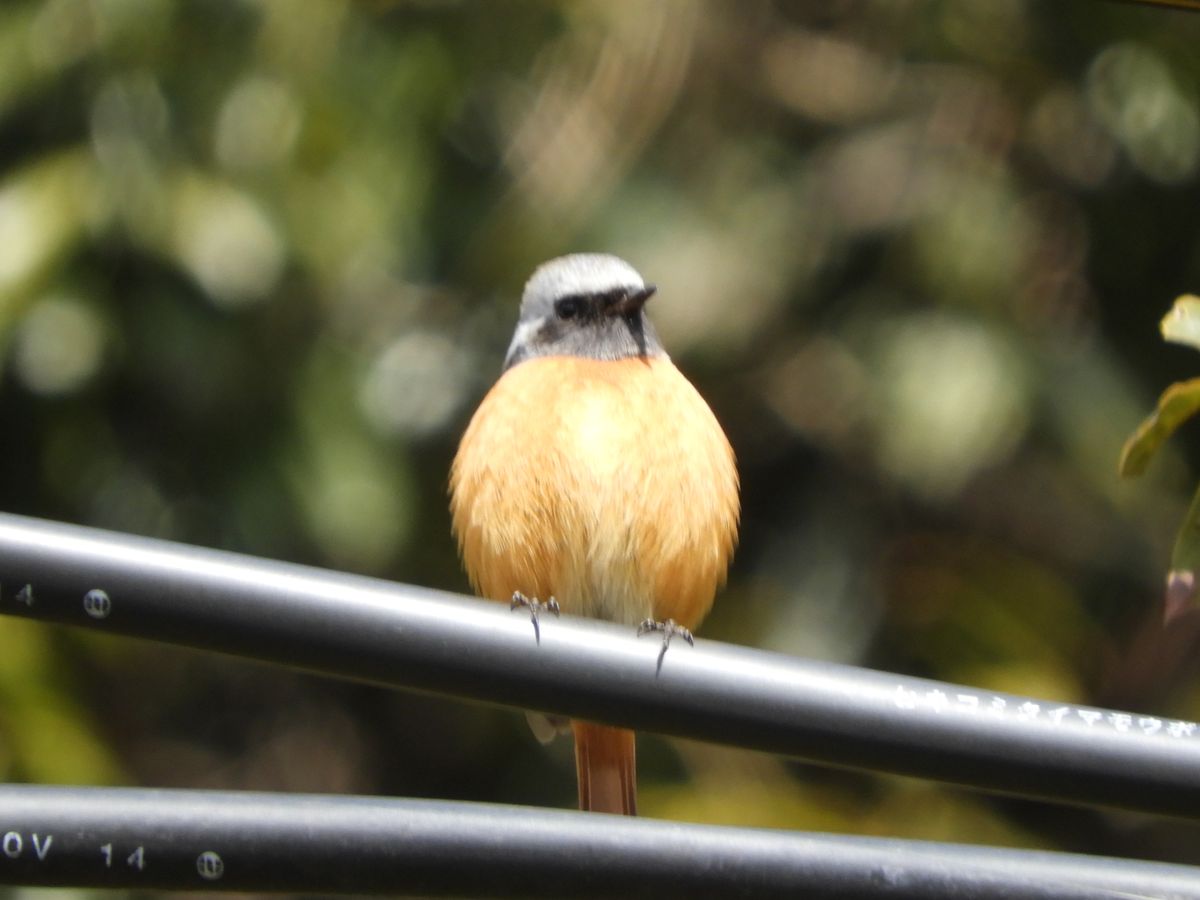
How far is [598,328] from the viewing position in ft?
15.1

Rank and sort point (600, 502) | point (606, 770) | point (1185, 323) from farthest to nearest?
1. point (606, 770)
2. point (600, 502)
3. point (1185, 323)

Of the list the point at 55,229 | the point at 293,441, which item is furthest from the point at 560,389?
the point at 55,229

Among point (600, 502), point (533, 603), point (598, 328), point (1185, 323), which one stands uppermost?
point (1185, 323)

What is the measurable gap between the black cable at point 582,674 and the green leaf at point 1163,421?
0.53 metres

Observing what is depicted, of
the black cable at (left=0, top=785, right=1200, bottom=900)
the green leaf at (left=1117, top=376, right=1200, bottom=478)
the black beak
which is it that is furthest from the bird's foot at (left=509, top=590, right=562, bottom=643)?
the black cable at (left=0, top=785, right=1200, bottom=900)

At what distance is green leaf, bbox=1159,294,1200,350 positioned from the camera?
242cm

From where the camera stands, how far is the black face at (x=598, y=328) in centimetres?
454

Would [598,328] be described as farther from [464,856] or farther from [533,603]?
[464,856]

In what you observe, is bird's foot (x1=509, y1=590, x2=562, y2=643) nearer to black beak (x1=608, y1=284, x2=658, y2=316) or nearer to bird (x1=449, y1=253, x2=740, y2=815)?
bird (x1=449, y1=253, x2=740, y2=815)

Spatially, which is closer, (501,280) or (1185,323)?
(1185,323)

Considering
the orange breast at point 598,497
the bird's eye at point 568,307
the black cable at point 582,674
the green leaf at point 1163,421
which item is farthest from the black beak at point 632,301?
the black cable at point 582,674

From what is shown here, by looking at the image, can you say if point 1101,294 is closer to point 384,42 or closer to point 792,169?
point 792,169

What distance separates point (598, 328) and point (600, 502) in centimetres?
86

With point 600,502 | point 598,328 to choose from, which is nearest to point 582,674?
point 600,502
